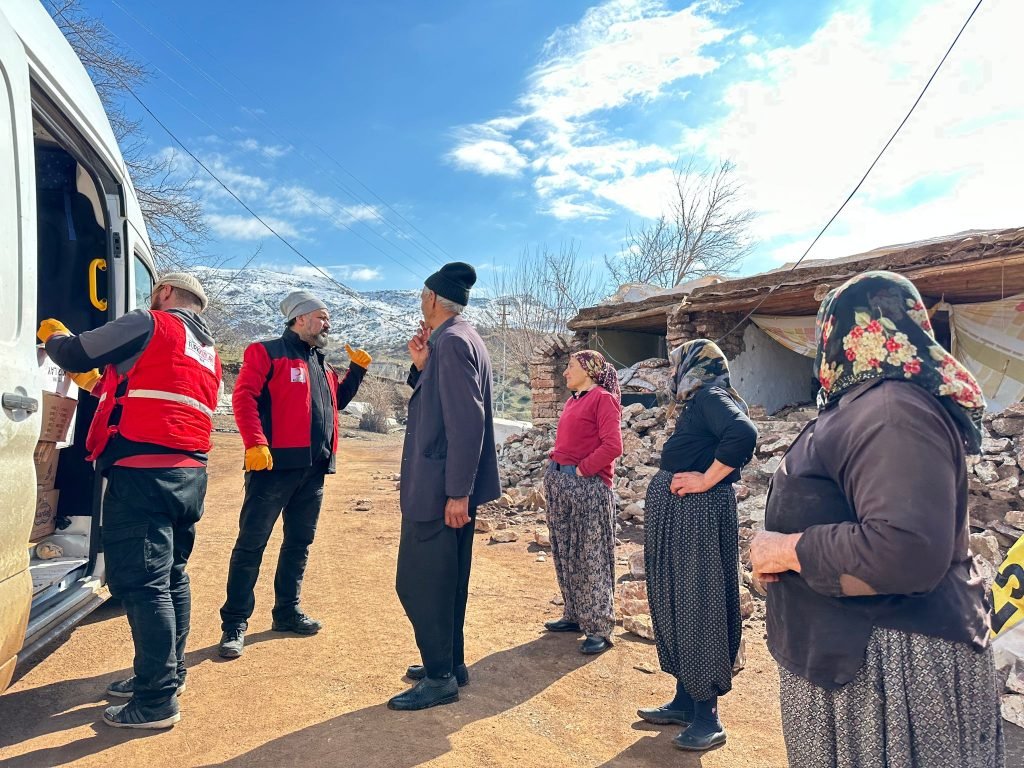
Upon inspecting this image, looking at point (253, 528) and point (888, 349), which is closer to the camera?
point (888, 349)

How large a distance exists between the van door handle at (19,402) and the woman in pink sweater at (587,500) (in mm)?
2697

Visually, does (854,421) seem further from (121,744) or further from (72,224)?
(72,224)

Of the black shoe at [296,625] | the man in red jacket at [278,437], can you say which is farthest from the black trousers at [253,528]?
the black shoe at [296,625]

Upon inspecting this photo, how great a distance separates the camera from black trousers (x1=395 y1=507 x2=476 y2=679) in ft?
9.49

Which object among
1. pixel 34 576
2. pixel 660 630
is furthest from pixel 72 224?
pixel 660 630

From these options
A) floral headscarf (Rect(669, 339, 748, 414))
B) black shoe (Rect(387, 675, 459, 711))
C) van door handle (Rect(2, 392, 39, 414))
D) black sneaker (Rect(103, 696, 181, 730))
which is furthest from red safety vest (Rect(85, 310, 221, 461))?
floral headscarf (Rect(669, 339, 748, 414))

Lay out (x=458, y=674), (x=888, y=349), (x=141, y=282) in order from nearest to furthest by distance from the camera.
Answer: (x=888, y=349) < (x=458, y=674) < (x=141, y=282)

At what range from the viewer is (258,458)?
3.35 meters

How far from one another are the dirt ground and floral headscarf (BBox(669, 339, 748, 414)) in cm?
153

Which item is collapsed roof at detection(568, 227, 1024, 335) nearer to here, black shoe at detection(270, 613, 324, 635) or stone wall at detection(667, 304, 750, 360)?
stone wall at detection(667, 304, 750, 360)

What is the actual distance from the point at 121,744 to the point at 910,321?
3.10 meters

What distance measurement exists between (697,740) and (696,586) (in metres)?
0.63

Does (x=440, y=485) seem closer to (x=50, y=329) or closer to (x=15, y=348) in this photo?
(x=15, y=348)

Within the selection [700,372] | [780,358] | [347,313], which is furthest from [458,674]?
[347,313]
